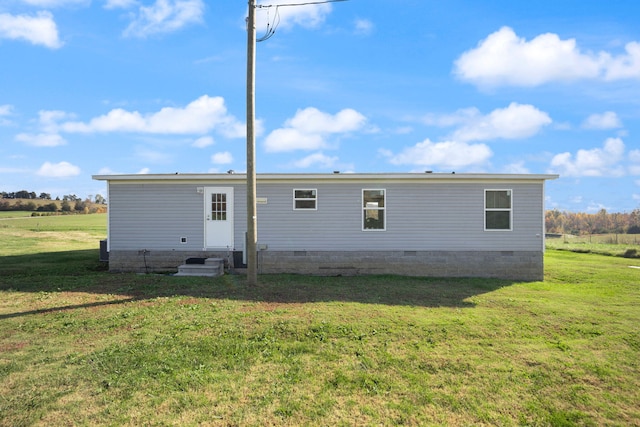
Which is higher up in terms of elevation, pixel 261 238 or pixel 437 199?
pixel 437 199

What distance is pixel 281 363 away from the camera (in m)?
5.17

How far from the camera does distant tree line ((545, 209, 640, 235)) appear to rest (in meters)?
34.4

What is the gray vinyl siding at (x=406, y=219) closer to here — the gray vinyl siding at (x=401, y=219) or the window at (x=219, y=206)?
the gray vinyl siding at (x=401, y=219)

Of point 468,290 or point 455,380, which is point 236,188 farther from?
point 455,380

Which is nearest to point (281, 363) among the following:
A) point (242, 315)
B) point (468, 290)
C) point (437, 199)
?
point (242, 315)

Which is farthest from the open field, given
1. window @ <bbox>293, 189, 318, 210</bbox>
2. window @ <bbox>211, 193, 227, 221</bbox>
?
window @ <bbox>211, 193, 227, 221</bbox>

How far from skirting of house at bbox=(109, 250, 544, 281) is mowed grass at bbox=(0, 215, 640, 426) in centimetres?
264

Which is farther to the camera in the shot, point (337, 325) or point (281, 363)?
point (337, 325)

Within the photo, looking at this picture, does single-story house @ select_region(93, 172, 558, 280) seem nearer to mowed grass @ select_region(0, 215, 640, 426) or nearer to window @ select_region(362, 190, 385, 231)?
window @ select_region(362, 190, 385, 231)

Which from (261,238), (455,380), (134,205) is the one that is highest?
(134,205)

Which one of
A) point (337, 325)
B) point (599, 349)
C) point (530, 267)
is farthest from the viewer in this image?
point (530, 267)

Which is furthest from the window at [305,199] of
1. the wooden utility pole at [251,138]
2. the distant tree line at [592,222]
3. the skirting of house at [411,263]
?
the distant tree line at [592,222]

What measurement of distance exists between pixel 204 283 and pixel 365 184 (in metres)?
5.45

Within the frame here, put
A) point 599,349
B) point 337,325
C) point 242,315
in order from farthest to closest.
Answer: point 242,315
point 337,325
point 599,349
